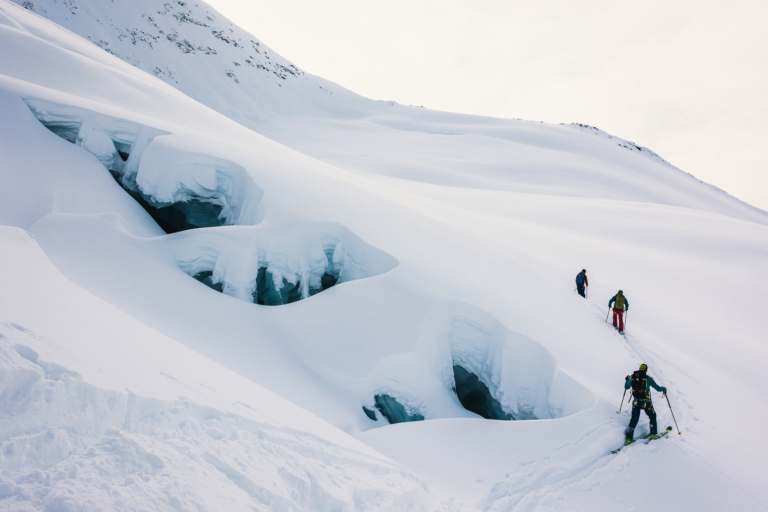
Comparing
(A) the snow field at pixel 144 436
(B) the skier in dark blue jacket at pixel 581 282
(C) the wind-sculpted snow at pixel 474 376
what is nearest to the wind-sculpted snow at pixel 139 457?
(A) the snow field at pixel 144 436

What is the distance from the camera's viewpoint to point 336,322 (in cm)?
846

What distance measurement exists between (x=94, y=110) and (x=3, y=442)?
400 inches

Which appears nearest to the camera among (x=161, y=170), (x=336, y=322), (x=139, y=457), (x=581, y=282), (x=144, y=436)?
(x=139, y=457)

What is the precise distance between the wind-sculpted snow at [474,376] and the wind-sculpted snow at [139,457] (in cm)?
296

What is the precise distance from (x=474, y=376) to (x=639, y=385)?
9.80ft

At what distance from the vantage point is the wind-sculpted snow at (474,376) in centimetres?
778

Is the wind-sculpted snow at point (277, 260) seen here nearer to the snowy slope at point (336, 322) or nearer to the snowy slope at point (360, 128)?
the snowy slope at point (336, 322)

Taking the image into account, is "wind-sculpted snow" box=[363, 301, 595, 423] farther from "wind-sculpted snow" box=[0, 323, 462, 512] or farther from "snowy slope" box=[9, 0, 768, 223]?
"snowy slope" box=[9, 0, 768, 223]

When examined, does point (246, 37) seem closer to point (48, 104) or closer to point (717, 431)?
point (48, 104)

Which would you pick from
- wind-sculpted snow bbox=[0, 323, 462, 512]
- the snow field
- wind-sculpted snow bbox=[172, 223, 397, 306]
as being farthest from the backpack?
wind-sculpted snow bbox=[172, 223, 397, 306]

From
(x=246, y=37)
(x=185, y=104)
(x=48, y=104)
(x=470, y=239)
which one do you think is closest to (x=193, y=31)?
(x=246, y=37)

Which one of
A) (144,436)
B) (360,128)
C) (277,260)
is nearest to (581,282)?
(277,260)

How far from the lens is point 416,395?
25.7 ft

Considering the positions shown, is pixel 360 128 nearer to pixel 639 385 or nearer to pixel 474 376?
pixel 474 376
